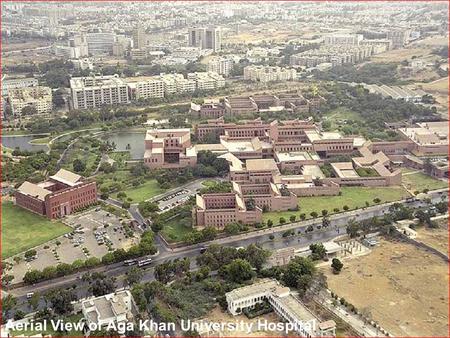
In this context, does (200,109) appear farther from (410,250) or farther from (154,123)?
(410,250)

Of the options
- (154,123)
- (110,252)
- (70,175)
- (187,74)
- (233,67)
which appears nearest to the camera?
(110,252)

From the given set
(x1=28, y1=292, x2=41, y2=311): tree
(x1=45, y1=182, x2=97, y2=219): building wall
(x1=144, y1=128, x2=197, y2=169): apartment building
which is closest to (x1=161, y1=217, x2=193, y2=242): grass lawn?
(x1=45, y1=182, x2=97, y2=219): building wall

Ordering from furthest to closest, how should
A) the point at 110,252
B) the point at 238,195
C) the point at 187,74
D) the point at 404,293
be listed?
the point at 187,74, the point at 238,195, the point at 110,252, the point at 404,293

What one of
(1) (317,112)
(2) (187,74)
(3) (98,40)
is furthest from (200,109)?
(3) (98,40)

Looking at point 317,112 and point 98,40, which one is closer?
point 317,112

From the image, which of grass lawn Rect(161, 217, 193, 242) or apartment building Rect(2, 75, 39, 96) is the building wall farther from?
apartment building Rect(2, 75, 39, 96)

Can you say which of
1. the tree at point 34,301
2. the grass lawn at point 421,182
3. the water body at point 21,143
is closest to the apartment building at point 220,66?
the water body at point 21,143
